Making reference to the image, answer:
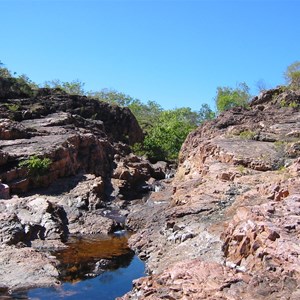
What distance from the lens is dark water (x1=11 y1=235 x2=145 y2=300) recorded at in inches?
463

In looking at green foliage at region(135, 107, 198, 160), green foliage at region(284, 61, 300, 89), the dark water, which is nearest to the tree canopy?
green foliage at region(135, 107, 198, 160)

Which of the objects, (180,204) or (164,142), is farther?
(164,142)

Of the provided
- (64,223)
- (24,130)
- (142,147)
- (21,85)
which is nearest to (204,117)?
(142,147)

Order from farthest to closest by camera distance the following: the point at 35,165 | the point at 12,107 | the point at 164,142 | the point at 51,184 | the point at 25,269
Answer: the point at 164,142
the point at 12,107
the point at 51,184
the point at 35,165
the point at 25,269

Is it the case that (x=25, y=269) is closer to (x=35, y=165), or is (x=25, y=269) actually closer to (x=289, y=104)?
(x=35, y=165)

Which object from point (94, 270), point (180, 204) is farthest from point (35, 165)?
point (94, 270)

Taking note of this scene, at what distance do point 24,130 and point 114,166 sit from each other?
→ 27.9ft

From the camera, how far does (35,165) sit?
26281 millimetres

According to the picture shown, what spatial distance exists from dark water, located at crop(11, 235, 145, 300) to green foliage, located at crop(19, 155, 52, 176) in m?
9.34

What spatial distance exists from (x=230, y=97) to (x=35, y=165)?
1828 inches

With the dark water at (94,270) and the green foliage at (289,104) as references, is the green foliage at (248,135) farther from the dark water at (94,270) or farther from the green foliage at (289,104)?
the dark water at (94,270)

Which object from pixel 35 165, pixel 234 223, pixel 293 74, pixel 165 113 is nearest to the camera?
pixel 234 223

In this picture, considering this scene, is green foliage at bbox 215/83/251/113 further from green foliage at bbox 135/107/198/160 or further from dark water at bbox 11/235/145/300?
dark water at bbox 11/235/145/300

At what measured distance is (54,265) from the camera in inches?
535
